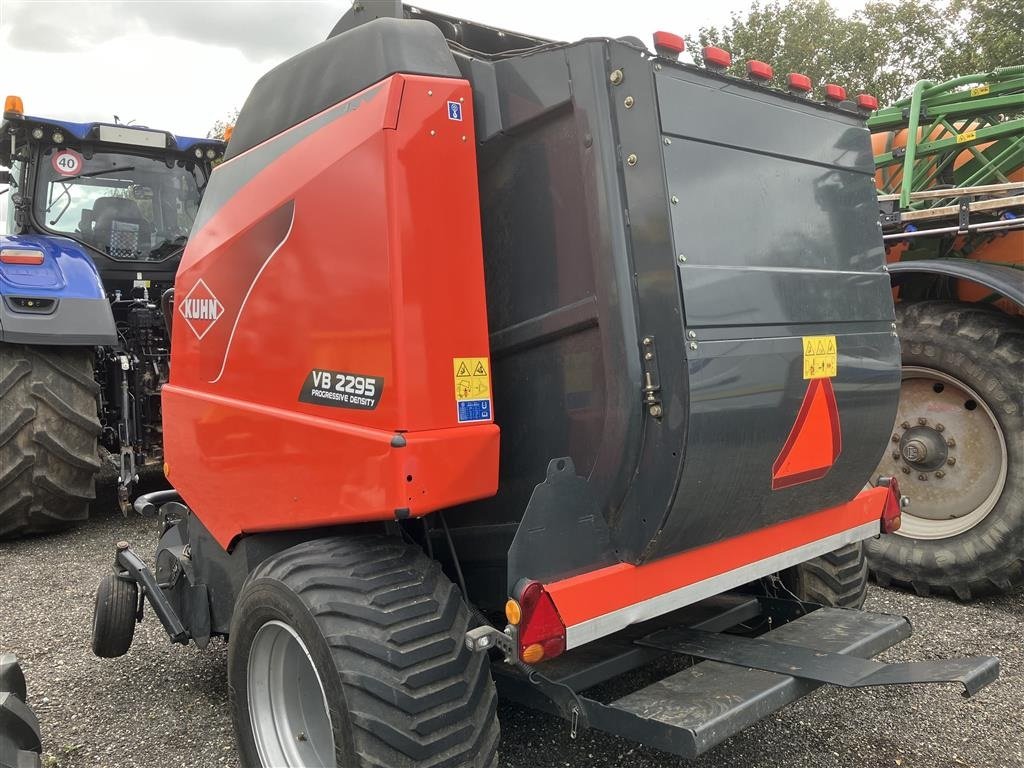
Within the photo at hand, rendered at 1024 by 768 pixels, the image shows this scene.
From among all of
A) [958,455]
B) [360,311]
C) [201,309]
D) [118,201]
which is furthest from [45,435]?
[958,455]

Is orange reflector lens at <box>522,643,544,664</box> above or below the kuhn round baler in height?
below

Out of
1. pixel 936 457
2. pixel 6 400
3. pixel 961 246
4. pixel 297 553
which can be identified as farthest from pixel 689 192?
pixel 6 400

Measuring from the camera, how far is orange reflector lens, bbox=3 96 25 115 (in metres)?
5.18

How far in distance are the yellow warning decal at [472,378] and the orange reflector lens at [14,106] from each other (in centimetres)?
461

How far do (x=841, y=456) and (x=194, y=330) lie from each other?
6.69ft

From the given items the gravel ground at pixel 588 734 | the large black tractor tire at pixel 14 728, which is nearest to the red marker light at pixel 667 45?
the gravel ground at pixel 588 734

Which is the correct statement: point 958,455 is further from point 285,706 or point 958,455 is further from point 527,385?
point 285,706

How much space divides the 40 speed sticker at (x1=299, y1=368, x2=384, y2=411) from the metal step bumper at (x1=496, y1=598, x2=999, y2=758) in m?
0.83

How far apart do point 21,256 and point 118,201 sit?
107cm

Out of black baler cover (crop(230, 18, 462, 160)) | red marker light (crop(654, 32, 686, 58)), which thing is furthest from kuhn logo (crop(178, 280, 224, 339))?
red marker light (crop(654, 32, 686, 58))

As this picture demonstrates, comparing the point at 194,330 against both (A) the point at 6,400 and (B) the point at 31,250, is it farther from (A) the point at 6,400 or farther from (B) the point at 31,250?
(B) the point at 31,250

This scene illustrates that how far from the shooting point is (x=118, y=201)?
573 cm

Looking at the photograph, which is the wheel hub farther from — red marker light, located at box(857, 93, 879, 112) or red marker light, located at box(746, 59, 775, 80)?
red marker light, located at box(746, 59, 775, 80)

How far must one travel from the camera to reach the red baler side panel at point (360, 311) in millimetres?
1980
